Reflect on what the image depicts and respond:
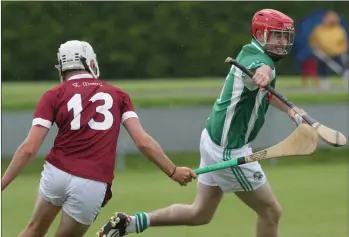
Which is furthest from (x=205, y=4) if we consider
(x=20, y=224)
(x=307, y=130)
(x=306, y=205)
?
(x=307, y=130)

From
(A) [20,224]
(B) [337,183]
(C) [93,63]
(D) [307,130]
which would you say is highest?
(C) [93,63]

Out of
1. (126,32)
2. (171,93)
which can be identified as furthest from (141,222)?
(126,32)

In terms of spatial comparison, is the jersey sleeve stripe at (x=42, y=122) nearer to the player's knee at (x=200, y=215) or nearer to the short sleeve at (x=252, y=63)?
the short sleeve at (x=252, y=63)

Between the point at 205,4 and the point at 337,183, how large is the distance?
21.0 feet

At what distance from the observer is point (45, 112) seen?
726 centimetres

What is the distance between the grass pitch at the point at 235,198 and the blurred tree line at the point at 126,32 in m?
3.62

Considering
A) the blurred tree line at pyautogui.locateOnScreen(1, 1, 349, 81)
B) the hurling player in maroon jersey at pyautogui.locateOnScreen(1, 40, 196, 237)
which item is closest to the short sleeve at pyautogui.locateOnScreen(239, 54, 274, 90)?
the hurling player in maroon jersey at pyautogui.locateOnScreen(1, 40, 196, 237)

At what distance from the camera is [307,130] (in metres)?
7.84

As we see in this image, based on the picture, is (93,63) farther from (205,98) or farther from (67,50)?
(205,98)

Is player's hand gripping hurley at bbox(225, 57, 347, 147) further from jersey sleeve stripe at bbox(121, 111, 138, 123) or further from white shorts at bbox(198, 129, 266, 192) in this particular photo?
jersey sleeve stripe at bbox(121, 111, 138, 123)

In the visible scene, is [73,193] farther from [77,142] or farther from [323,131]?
[323,131]

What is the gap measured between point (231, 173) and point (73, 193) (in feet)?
5.22

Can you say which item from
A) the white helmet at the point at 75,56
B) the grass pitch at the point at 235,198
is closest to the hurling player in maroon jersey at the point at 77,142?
the white helmet at the point at 75,56

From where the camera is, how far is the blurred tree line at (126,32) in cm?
1989
